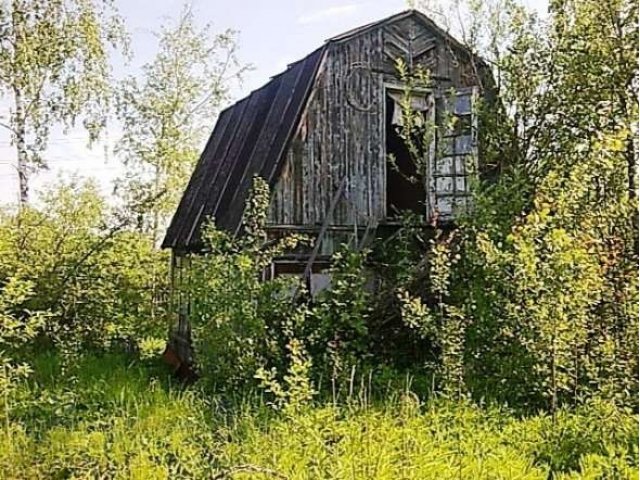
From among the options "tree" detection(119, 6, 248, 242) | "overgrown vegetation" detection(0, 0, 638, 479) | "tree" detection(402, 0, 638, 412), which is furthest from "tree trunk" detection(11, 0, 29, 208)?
"tree" detection(402, 0, 638, 412)

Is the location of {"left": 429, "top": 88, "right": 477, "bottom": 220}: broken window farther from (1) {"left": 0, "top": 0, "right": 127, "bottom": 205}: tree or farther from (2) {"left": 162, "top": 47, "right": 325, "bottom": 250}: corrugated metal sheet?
(1) {"left": 0, "top": 0, "right": 127, "bottom": 205}: tree

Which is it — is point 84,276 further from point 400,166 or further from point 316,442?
point 316,442

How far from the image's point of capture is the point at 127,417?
5.98 meters

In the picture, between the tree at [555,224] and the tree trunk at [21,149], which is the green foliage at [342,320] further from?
the tree trunk at [21,149]

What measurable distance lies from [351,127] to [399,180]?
211 centimetres

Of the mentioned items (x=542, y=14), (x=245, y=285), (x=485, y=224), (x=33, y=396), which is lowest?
(x=33, y=396)

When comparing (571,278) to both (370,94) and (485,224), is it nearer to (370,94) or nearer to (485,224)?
(485,224)

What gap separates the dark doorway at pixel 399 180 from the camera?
→ 10.8 metres

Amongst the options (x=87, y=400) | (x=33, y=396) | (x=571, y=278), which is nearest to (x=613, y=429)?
(x=571, y=278)

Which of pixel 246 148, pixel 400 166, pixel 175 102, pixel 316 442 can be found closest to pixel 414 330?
pixel 316 442

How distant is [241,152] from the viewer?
1064 cm

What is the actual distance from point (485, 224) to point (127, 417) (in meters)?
3.89

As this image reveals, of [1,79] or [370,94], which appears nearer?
[370,94]

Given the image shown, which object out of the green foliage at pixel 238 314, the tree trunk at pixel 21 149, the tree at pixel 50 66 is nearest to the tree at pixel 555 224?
the green foliage at pixel 238 314
